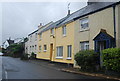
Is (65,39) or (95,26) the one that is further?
(65,39)

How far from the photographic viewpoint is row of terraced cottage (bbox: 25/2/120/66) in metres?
15.6

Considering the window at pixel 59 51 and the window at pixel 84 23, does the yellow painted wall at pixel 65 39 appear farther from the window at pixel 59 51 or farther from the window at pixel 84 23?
the window at pixel 84 23

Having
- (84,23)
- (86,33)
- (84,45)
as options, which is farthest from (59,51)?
(86,33)

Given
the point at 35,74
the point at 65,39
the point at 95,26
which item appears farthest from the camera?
the point at 65,39

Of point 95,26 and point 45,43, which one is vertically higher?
point 95,26

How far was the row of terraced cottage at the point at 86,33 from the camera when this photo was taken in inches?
612

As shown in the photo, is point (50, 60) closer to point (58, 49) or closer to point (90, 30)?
point (58, 49)

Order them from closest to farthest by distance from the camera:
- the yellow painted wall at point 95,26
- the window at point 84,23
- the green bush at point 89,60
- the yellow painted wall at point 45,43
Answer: the green bush at point 89,60 → the yellow painted wall at point 95,26 → the window at point 84,23 → the yellow painted wall at point 45,43

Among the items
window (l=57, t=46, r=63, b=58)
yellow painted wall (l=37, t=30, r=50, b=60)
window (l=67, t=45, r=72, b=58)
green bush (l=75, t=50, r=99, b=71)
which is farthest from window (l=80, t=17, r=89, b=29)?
yellow painted wall (l=37, t=30, r=50, b=60)

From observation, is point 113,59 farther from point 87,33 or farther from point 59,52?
point 59,52

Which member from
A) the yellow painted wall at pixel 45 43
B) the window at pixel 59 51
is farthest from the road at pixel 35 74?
the yellow painted wall at pixel 45 43

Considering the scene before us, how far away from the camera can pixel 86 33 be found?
19172 mm

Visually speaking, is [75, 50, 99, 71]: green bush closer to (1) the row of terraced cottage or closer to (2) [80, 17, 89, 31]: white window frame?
(1) the row of terraced cottage

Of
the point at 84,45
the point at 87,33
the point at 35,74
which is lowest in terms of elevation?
the point at 35,74
